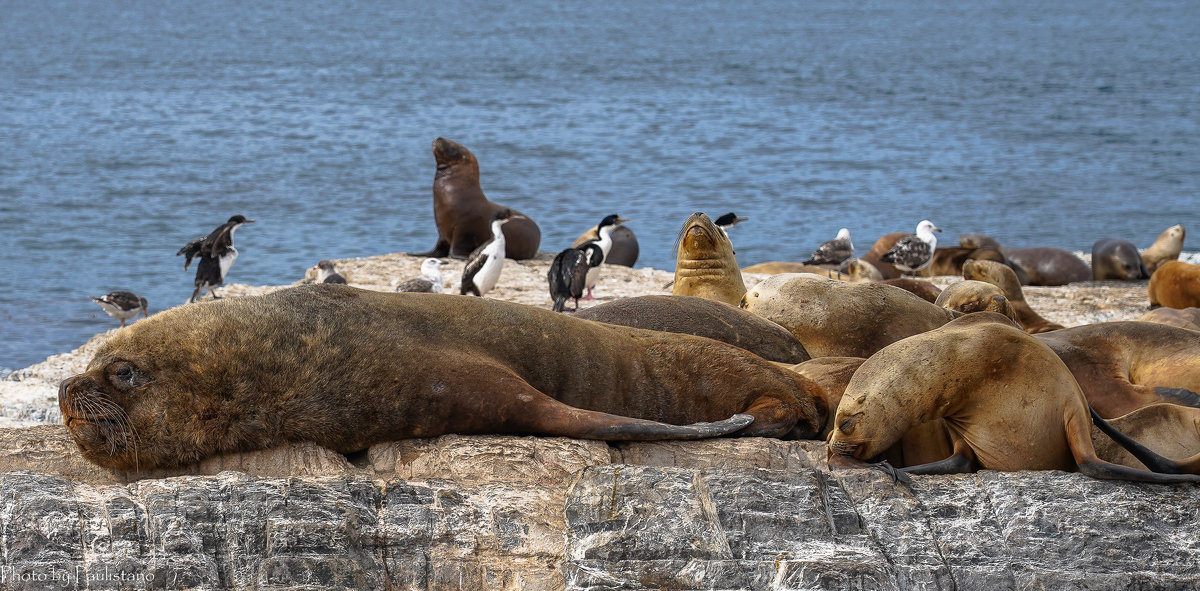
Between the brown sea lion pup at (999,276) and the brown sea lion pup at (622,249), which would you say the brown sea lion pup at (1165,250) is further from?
the brown sea lion pup at (999,276)

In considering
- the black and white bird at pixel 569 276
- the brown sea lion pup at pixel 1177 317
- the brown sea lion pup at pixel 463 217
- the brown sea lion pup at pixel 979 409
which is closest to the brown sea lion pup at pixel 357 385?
the brown sea lion pup at pixel 979 409

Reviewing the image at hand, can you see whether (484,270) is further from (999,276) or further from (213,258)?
(999,276)

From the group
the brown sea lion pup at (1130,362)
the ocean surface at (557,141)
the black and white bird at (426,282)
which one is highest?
the ocean surface at (557,141)

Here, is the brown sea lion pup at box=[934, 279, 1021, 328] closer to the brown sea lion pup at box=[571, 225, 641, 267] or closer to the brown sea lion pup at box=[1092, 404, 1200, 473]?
the brown sea lion pup at box=[1092, 404, 1200, 473]

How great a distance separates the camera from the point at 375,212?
888 inches

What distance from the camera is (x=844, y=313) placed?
6312mm

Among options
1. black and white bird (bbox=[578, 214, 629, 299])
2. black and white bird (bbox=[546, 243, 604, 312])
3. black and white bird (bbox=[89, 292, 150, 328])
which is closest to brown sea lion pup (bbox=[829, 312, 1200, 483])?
black and white bird (bbox=[546, 243, 604, 312])

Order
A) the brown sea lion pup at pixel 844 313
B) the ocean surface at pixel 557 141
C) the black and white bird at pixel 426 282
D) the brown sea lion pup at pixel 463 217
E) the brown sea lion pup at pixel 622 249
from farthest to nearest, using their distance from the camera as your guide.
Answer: the ocean surface at pixel 557 141, the brown sea lion pup at pixel 622 249, the brown sea lion pup at pixel 463 217, the black and white bird at pixel 426 282, the brown sea lion pup at pixel 844 313

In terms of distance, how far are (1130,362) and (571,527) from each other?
3102 mm

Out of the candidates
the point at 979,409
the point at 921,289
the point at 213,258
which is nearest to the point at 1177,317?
the point at 921,289

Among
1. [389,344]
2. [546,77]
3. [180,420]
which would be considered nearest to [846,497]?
[389,344]

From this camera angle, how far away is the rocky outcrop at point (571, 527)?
321 cm

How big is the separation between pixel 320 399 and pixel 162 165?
2611 centimetres

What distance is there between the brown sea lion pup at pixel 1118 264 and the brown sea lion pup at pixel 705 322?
962 centimetres
